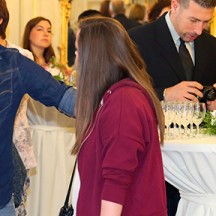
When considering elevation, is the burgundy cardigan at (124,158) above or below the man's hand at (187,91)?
below

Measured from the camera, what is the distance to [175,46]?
10.5 ft

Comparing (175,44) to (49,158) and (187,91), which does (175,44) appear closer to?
(187,91)

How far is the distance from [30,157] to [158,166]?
1.55 m

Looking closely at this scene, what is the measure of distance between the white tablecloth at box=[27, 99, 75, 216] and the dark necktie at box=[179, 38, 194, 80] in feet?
3.61

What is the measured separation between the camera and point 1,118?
2150mm

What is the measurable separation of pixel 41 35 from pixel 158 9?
3.86ft

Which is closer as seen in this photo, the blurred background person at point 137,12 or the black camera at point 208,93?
the black camera at point 208,93


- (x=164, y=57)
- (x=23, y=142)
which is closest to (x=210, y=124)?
(x=164, y=57)

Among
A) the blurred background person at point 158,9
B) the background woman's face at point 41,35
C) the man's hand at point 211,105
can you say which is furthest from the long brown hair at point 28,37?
the man's hand at point 211,105

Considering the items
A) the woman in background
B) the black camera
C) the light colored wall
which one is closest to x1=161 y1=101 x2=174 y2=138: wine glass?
the black camera

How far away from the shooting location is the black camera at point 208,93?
2.93m

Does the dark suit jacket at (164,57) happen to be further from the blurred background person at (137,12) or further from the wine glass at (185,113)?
the blurred background person at (137,12)

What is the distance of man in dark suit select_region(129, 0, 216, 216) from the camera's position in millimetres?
3080

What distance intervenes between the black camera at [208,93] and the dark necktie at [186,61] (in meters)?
0.29
